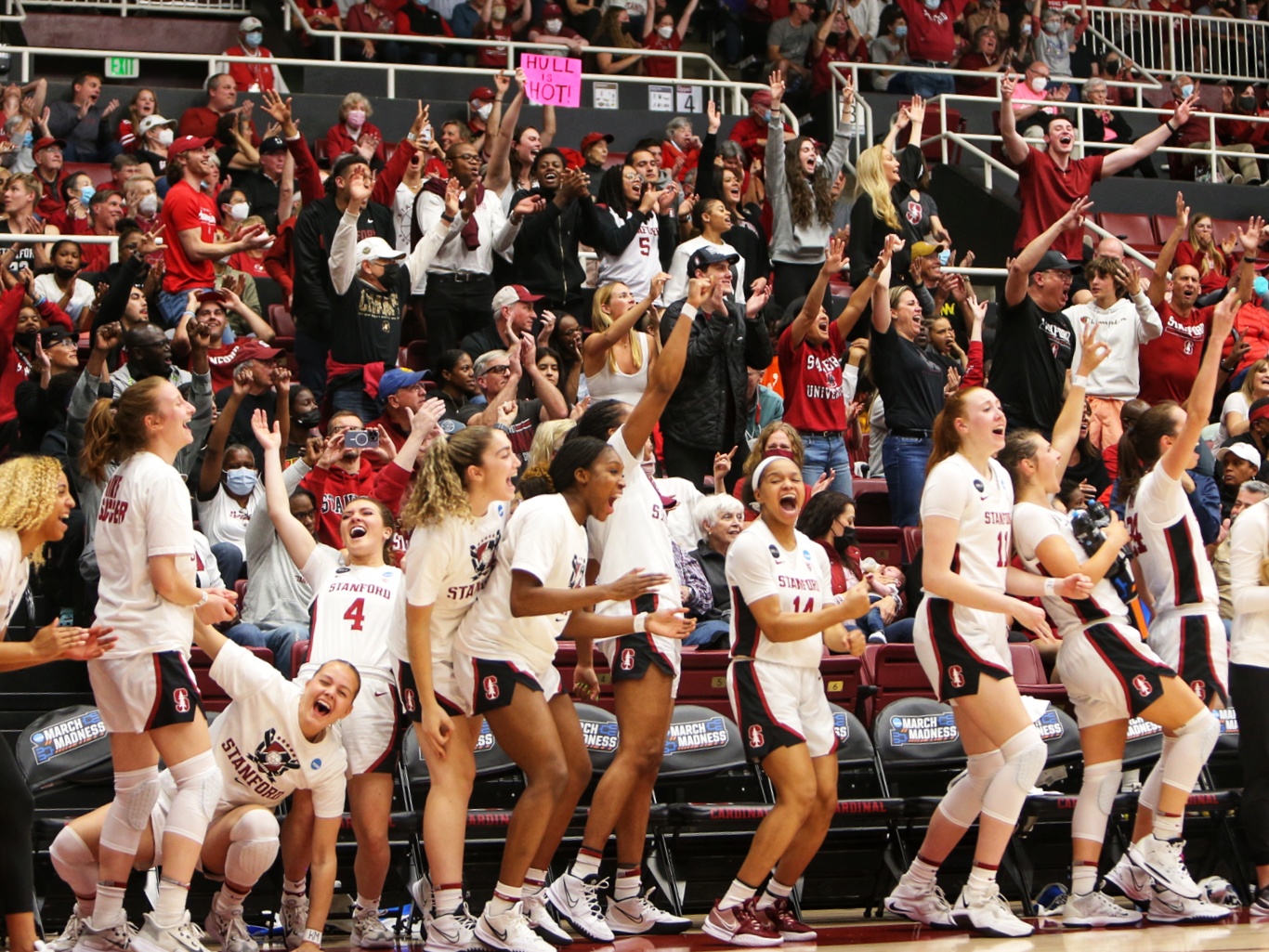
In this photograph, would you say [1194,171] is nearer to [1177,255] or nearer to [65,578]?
[1177,255]

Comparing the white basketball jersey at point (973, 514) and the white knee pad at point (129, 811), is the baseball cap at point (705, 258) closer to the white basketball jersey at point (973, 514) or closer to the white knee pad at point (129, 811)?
the white basketball jersey at point (973, 514)

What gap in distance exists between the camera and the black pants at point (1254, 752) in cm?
655

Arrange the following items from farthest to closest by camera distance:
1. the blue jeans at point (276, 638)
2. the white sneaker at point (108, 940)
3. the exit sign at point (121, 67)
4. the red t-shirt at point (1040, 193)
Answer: the exit sign at point (121, 67) → the red t-shirt at point (1040, 193) → the blue jeans at point (276, 638) → the white sneaker at point (108, 940)

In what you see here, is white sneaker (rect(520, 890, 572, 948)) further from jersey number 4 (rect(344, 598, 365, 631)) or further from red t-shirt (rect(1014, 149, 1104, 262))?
red t-shirt (rect(1014, 149, 1104, 262))

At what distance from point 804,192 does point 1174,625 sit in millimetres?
5654

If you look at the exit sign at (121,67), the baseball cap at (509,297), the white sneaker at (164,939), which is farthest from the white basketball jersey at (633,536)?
the exit sign at (121,67)

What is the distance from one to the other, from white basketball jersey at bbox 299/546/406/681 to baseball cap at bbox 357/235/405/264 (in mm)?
3699

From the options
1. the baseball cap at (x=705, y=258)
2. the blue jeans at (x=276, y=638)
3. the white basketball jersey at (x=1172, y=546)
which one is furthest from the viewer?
the baseball cap at (x=705, y=258)

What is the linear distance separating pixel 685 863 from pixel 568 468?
1866 mm

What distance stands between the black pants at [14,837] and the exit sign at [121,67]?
10260mm

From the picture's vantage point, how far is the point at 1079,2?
1866cm

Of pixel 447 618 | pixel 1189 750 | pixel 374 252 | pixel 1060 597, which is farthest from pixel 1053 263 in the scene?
pixel 447 618

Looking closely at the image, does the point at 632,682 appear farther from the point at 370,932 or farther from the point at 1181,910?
the point at 1181,910

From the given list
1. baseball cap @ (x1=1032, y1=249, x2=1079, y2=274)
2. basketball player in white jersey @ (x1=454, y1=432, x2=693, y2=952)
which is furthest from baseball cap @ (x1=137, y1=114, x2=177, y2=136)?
basketball player in white jersey @ (x1=454, y1=432, x2=693, y2=952)
